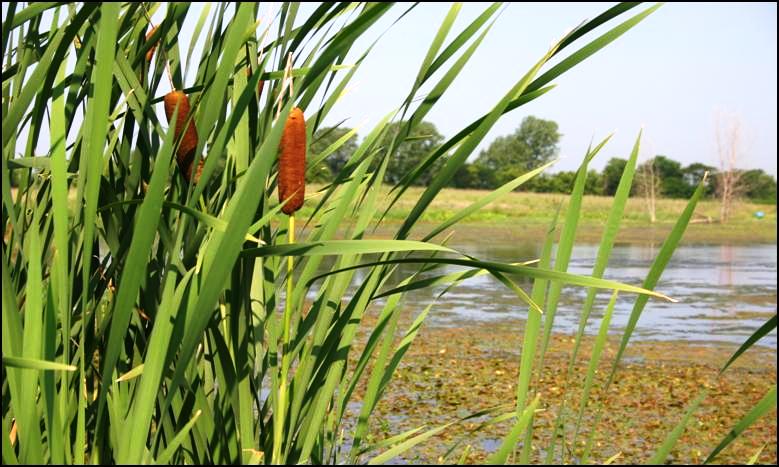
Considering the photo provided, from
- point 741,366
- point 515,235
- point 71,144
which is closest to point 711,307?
point 741,366

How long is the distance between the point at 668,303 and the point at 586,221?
818 inches

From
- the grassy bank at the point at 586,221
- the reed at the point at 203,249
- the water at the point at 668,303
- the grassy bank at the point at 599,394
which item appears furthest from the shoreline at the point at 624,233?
the reed at the point at 203,249

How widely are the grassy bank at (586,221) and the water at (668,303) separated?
21.3 feet

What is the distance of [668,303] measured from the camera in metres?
12.5

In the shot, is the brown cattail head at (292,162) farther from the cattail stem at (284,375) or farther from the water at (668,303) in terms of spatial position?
the water at (668,303)

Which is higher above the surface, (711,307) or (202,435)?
(202,435)

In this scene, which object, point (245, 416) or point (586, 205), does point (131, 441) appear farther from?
point (586, 205)

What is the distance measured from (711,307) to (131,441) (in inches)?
477

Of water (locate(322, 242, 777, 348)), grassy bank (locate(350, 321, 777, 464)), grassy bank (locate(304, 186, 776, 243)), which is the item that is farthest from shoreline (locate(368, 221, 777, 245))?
grassy bank (locate(350, 321, 777, 464))

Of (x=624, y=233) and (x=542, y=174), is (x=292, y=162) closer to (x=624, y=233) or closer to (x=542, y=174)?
(x=624, y=233)

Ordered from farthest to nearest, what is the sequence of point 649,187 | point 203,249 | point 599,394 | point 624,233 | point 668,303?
point 649,187, point 624,233, point 668,303, point 599,394, point 203,249

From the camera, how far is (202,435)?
85cm

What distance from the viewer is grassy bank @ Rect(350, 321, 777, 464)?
215 inches

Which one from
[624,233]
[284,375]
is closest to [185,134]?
[284,375]
